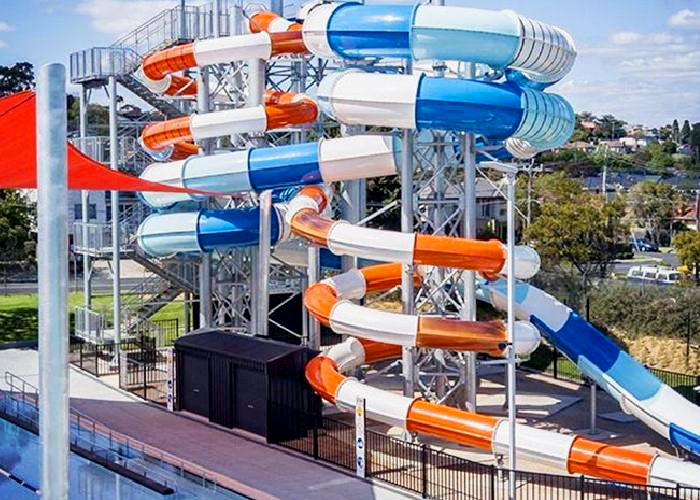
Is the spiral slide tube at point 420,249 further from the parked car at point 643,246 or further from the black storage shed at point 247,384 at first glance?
the parked car at point 643,246

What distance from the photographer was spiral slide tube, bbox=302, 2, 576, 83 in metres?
20.2

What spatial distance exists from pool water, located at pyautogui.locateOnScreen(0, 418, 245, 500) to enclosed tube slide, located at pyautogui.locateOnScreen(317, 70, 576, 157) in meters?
8.67

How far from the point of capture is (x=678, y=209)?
258 ft

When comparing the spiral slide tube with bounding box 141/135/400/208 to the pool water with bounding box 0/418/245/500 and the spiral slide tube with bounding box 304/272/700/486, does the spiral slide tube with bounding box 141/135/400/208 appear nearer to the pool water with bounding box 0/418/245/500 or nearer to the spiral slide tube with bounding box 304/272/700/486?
the spiral slide tube with bounding box 304/272/700/486

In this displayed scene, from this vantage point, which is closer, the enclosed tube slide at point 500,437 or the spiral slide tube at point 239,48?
the enclosed tube slide at point 500,437

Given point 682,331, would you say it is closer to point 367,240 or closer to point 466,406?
point 466,406

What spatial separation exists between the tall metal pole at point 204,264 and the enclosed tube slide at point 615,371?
327 inches

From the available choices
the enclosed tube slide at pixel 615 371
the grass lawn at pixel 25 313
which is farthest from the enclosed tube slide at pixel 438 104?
the grass lawn at pixel 25 313

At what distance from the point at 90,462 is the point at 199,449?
7.30 metres

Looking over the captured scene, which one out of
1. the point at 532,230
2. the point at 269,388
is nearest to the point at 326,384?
the point at 269,388

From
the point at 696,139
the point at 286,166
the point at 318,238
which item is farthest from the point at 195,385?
the point at 696,139

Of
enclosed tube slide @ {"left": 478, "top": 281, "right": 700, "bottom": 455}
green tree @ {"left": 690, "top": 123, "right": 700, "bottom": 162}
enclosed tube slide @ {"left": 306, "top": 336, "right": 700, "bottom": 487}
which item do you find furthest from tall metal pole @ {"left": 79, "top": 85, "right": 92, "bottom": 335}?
green tree @ {"left": 690, "top": 123, "right": 700, "bottom": 162}

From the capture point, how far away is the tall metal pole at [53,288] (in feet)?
28.8

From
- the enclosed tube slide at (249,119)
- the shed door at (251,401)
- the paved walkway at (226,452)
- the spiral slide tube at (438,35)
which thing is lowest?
the paved walkway at (226,452)
